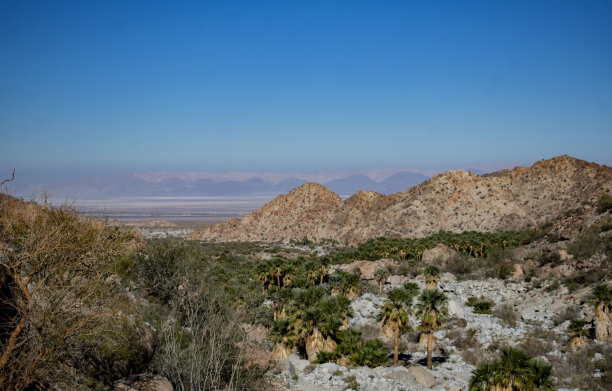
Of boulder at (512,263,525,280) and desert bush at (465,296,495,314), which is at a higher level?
boulder at (512,263,525,280)

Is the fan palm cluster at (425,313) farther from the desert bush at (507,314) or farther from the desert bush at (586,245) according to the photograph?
the desert bush at (586,245)

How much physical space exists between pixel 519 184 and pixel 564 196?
9.86 meters

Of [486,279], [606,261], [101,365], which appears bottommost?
[486,279]

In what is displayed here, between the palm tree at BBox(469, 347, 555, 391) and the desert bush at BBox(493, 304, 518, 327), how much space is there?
15590mm

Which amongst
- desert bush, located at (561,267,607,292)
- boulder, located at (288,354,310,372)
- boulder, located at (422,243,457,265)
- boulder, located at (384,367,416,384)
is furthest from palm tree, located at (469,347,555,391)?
boulder, located at (422,243,457,265)

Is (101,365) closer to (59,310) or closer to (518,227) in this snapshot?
(59,310)

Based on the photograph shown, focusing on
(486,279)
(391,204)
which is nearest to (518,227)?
(391,204)

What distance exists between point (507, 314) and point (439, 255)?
890 inches

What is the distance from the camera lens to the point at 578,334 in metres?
23.0

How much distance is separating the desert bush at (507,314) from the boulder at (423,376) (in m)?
11.6

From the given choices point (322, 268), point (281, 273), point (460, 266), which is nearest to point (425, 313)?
point (281, 273)

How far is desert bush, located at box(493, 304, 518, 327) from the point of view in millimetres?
28975

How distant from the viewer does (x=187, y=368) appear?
12406mm

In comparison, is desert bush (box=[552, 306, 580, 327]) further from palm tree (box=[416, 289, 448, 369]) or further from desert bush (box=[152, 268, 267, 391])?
desert bush (box=[152, 268, 267, 391])
